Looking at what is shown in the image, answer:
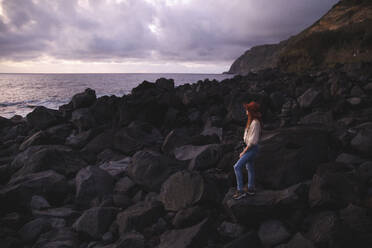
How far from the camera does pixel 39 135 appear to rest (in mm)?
12914

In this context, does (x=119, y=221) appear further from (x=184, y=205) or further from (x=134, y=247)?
(x=184, y=205)

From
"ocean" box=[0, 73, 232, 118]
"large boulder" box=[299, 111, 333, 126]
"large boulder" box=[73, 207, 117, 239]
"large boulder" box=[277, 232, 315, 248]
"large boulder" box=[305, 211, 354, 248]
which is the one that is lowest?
"ocean" box=[0, 73, 232, 118]

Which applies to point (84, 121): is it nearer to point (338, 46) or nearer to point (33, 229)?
point (33, 229)

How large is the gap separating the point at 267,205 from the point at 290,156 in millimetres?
1780

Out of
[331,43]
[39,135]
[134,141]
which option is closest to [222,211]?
[134,141]

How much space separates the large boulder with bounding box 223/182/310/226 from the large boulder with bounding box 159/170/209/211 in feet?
2.74

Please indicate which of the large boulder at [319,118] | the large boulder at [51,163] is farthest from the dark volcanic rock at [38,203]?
the large boulder at [319,118]

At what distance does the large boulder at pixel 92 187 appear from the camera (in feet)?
25.3

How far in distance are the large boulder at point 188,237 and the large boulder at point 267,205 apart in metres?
0.65

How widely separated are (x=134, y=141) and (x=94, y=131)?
9.69 ft

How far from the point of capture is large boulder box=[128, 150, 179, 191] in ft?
25.2

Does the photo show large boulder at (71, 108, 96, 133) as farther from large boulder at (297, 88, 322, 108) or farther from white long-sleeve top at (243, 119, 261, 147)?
white long-sleeve top at (243, 119, 261, 147)

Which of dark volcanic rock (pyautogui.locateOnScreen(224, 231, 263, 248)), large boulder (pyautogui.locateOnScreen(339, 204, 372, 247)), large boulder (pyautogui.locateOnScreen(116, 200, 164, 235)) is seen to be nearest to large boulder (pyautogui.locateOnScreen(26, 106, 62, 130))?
large boulder (pyautogui.locateOnScreen(116, 200, 164, 235))

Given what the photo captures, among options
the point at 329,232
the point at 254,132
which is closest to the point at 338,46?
the point at 254,132
